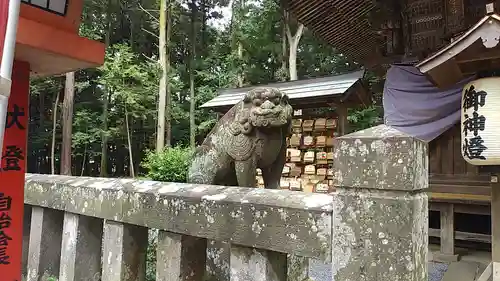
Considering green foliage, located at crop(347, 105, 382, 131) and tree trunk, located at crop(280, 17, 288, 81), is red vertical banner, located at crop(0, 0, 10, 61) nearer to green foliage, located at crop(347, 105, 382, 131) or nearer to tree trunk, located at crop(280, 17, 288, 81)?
green foliage, located at crop(347, 105, 382, 131)

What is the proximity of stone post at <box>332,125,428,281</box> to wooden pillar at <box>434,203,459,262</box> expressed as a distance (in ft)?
16.4

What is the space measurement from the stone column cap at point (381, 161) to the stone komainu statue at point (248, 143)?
1847 mm

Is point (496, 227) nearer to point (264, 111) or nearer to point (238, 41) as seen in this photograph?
point (264, 111)

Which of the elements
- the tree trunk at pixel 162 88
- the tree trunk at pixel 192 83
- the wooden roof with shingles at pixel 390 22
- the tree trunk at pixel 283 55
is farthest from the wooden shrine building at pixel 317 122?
the tree trunk at pixel 283 55

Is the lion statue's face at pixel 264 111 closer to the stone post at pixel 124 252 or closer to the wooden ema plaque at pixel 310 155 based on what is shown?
the stone post at pixel 124 252

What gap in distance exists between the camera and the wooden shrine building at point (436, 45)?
5.43m

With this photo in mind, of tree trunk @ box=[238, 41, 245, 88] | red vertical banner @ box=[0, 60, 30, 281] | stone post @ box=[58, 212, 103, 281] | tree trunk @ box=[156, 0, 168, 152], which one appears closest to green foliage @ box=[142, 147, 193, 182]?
tree trunk @ box=[156, 0, 168, 152]

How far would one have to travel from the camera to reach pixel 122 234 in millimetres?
2102

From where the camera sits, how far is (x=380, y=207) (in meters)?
1.35

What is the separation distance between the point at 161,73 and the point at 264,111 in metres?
13.7

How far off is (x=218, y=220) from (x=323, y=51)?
1995 cm

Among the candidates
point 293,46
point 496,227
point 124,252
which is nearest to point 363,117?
point 293,46

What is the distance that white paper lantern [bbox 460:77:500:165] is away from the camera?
3.57 metres

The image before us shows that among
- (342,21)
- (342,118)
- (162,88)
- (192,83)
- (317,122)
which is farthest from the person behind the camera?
(192,83)
